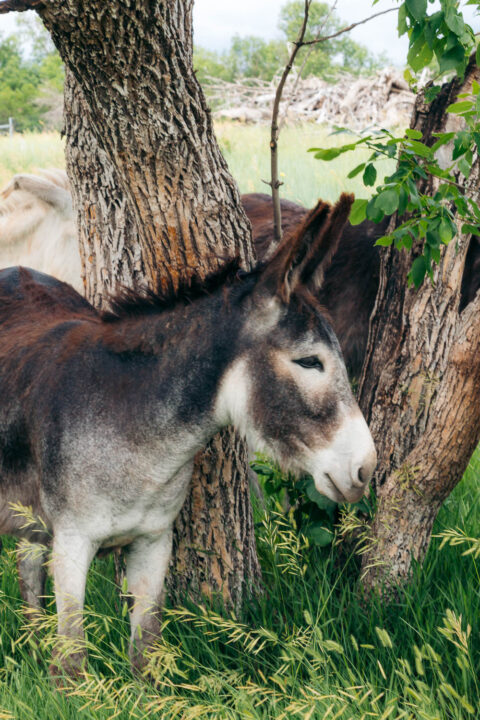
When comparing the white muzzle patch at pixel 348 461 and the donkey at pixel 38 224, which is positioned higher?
the white muzzle patch at pixel 348 461

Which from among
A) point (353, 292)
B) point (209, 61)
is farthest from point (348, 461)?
point (209, 61)

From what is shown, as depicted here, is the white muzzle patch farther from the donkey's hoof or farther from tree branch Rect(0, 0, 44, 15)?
tree branch Rect(0, 0, 44, 15)

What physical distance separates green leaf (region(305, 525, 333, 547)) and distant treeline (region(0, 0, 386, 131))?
144 ft

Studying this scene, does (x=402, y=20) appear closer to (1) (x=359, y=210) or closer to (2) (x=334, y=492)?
(1) (x=359, y=210)

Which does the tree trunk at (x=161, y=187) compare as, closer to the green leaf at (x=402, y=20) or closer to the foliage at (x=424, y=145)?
the foliage at (x=424, y=145)

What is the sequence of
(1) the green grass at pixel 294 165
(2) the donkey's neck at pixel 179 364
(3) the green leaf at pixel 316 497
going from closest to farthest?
(2) the donkey's neck at pixel 179 364, (3) the green leaf at pixel 316 497, (1) the green grass at pixel 294 165

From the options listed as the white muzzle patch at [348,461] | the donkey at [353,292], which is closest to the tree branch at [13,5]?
the white muzzle patch at [348,461]

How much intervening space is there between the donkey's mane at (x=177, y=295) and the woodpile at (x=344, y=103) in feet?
49.3

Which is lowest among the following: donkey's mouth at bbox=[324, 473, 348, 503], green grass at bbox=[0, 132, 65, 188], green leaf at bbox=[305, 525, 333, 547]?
green grass at bbox=[0, 132, 65, 188]

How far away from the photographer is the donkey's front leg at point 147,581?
101 inches

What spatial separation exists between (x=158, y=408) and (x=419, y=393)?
1251 mm

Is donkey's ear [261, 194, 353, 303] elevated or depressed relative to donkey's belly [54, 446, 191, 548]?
elevated

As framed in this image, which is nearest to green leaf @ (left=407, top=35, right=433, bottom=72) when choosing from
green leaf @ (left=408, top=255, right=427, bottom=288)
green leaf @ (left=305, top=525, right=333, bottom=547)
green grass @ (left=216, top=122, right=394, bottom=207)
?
green leaf @ (left=408, top=255, right=427, bottom=288)

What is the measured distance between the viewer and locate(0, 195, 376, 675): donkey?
2.14 meters
